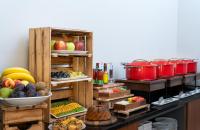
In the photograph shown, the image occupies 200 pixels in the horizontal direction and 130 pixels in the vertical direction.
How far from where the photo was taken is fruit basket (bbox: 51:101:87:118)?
1.80m

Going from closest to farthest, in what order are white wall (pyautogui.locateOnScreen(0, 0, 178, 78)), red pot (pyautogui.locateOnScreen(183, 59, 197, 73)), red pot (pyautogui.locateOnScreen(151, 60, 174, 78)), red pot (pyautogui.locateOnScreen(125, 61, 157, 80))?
white wall (pyautogui.locateOnScreen(0, 0, 178, 78)) → red pot (pyautogui.locateOnScreen(125, 61, 157, 80)) → red pot (pyautogui.locateOnScreen(151, 60, 174, 78)) → red pot (pyautogui.locateOnScreen(183, 59, 197, 73))

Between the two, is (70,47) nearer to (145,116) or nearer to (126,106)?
(126,106)

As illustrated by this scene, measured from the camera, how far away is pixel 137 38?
297 centimetres

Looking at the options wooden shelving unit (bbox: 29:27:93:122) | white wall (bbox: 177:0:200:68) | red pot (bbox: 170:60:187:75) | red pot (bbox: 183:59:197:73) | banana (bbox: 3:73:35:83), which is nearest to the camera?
banana (bbox: 3:73:35:83)

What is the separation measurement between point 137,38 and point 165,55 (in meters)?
0.71

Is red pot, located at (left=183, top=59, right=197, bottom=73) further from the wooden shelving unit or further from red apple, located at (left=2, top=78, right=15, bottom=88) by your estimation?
red apple, located at (left=2, top=78, right=15, bottom=88)

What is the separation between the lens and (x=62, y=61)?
209 centimetres

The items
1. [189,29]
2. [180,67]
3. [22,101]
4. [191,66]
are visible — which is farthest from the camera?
[189,29]

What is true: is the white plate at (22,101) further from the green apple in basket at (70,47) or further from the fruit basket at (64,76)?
the green apple in basket at (70,47)

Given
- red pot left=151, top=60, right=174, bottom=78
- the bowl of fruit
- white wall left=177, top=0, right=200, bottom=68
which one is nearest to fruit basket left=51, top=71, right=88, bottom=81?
the bowl of fruit

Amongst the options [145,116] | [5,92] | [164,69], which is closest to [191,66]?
[164,69]

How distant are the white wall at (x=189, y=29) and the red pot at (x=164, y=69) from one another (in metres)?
0.94

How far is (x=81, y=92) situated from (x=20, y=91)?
703 millimetres

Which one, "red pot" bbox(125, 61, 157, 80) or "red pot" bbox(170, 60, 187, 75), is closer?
"red pot" bbox(125, 61, 157, 80)
